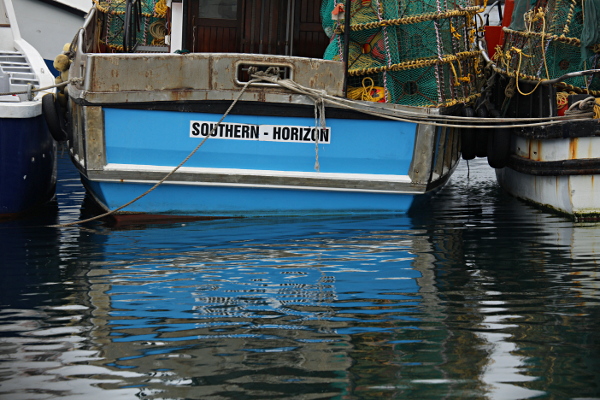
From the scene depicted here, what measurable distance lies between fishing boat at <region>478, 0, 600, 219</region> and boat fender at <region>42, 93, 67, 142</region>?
5453 mm

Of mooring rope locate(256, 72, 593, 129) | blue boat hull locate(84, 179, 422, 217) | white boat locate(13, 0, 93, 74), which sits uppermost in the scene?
white boat locate(13, 0, 93, 74)

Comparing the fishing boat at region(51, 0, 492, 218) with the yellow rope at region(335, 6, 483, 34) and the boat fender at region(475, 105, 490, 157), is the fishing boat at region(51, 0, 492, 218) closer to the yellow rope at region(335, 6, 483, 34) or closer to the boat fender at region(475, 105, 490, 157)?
the yellow rope at region(335, 6, 483, 34)

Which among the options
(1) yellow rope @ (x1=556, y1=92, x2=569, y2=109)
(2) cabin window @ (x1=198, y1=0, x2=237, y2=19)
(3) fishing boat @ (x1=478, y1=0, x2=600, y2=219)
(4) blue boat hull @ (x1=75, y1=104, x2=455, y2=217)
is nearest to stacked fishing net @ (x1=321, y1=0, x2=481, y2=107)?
(4) blue boat hull @ (x1=75, y1=104, x2=455, y2=217)

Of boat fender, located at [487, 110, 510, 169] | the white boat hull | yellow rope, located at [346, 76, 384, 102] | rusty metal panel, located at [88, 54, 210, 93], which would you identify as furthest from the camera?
boat fender, located at [487, 110, 510, 169]

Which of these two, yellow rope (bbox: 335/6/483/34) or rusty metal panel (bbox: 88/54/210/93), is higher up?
yellow rope (bbox: 335/6/483/34)

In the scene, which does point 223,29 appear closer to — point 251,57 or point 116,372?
point 251,57

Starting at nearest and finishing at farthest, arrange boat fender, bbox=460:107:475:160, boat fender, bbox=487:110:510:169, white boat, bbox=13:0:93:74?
boat fender, bbox=487:110:510:169
boat fender, bbox=460:107:475:160
white boat, bbox=13:0:93:74

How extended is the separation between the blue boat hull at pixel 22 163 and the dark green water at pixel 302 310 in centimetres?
43

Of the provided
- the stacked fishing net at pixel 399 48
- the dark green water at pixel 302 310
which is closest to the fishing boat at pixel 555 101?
the dark green water at pixel 302 310

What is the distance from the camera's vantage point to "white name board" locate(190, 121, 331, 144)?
916 cm

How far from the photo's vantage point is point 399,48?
9.41m

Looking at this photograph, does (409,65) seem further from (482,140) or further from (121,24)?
(121,24)

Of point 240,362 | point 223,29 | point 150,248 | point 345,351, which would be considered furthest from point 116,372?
point 223,29

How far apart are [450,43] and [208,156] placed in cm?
297
